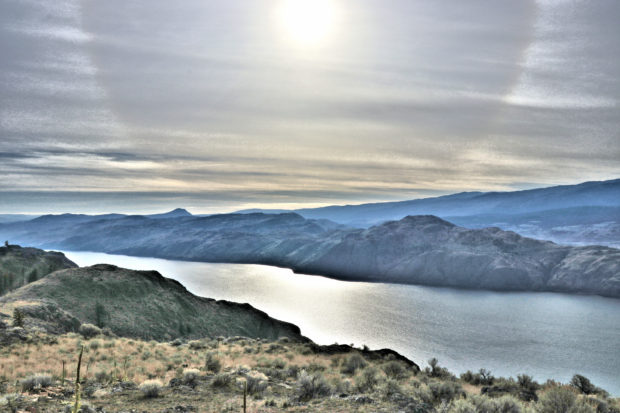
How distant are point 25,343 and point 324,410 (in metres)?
19.9

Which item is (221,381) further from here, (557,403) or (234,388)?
(557,403)

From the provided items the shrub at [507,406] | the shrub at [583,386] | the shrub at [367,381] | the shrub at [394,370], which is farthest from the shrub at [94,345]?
the shrub at [583,386]

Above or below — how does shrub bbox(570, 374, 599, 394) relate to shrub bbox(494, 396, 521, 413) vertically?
below

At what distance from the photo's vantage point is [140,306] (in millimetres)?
59312

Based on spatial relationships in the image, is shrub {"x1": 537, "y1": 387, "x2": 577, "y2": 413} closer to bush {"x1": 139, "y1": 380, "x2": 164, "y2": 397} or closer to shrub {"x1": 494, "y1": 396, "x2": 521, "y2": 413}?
shrub {"x1": 494, "y1": 396, "x2": 521, "y2": 413}

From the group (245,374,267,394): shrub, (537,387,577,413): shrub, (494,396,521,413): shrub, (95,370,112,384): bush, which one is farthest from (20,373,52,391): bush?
(537,387,577,413): shrub

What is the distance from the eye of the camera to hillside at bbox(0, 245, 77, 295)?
3622 inches

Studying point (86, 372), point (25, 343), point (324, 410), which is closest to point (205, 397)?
point (324, 410)

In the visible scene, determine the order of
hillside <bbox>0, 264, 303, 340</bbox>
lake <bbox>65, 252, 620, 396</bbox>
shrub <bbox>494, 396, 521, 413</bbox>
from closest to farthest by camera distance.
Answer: shrub <bbox>494, 396, 521, 413</bbox> < hillside <bbox>0, 264, 303, 340</bbox> < lake <bbox>65, 252, 620, 396</bbox>

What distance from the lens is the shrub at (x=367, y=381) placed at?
589 inches

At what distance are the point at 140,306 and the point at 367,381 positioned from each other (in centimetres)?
5216

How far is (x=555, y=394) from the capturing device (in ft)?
35.4

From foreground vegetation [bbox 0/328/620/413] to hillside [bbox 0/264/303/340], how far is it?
24980 mm

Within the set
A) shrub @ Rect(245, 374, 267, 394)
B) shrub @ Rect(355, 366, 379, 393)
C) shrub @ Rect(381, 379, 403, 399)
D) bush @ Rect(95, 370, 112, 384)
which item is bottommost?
shrub @ Rect(355, 366, 379, 393)
